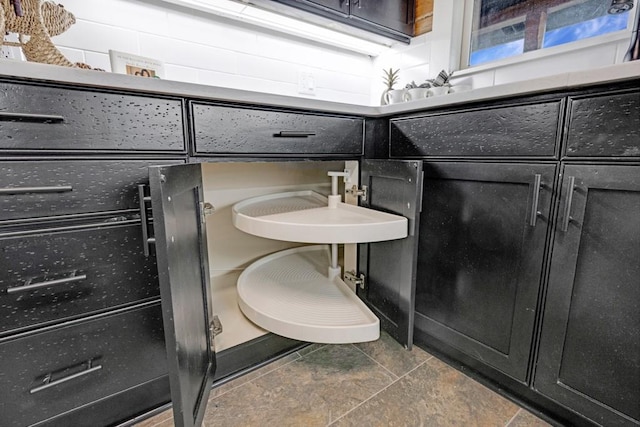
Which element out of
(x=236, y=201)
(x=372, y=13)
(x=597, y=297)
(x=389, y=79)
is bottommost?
(x=597, y=297)

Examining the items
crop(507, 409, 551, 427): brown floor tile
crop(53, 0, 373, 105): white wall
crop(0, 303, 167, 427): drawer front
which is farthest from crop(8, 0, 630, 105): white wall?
crop(507, 409, 551, 427): brown floor tile

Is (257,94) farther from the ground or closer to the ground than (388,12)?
closer to the ground

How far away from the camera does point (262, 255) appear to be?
170 cm

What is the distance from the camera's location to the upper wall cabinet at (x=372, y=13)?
4.23 feet

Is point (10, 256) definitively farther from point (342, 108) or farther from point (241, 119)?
point (342, 108)

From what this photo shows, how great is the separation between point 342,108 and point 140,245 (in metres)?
0.77

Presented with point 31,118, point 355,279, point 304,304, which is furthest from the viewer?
point 355,279

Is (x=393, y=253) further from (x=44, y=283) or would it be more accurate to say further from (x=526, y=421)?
(x=44, y=283)

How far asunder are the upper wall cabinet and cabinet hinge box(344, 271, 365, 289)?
116cm

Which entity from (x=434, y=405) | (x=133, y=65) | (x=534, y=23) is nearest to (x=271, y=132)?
(x=133, y=65)

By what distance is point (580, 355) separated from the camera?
0.78 meters

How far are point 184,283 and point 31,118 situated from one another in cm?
48

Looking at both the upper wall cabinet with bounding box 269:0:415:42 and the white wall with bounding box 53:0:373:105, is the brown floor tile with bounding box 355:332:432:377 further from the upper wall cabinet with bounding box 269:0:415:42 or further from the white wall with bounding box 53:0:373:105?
the upper wall cabinet with bounding box 269:0:415:42

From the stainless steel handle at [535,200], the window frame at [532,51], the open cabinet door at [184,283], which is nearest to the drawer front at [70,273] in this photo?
the open cabinet door at [184,283]
